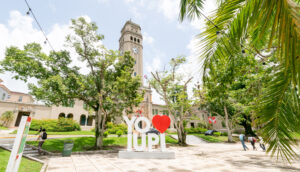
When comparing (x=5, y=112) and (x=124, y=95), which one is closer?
(x=124, y=95)

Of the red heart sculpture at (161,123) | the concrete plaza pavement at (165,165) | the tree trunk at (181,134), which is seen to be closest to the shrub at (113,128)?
the tree trunk at (181,134)

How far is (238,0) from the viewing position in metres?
1.96

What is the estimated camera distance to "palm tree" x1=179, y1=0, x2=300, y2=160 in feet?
4.01

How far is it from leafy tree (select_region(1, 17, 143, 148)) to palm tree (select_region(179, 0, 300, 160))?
408 inches

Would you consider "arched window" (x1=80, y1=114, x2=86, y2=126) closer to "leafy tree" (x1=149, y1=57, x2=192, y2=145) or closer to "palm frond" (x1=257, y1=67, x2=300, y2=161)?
"leafy tree" (x1=149, y1=57, x2=192, y2=145)

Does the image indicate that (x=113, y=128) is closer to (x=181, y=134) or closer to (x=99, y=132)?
(x=99, y=132)

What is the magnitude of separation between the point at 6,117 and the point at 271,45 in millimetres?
36290

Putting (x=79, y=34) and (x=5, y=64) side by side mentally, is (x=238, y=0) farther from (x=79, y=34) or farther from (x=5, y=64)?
(x=5, y=64)

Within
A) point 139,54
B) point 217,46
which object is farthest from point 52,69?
point 139,54

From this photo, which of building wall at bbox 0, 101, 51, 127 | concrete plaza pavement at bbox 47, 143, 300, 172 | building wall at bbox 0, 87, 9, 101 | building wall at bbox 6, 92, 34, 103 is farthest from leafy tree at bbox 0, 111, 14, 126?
concrete plaza pavement at bbox 47, 143, 300, 172

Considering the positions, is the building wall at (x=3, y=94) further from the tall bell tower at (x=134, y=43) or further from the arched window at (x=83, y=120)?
the tall bell tower at (x=134, y=43)

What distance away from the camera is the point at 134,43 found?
40.6 metres

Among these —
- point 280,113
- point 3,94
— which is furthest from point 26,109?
point 280,113

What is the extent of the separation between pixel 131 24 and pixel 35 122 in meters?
34.6
